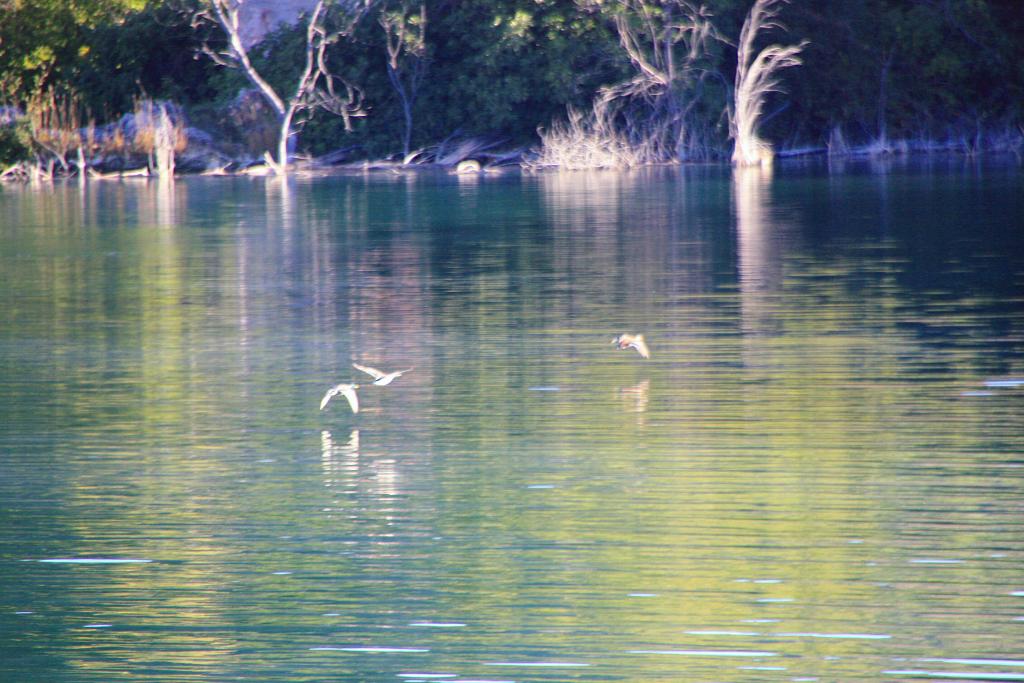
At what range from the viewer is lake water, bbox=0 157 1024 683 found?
454 cm

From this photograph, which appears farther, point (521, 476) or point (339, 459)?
point (339, 459)

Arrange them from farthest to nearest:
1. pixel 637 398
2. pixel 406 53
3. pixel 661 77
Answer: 1. pixel 406 53
2. pixel 661 77
3. pixel 637 398

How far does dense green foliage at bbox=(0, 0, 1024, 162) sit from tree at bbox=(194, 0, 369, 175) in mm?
456

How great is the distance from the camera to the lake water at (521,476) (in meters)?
4.54

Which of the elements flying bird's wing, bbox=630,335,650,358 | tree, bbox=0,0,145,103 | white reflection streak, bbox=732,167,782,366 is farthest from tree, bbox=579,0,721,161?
flying bird's wing, bbox=630,335,650,358

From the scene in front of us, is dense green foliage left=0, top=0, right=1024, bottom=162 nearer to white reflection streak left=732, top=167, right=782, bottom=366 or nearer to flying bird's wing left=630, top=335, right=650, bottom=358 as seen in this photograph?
white reflection streak left=732, top=167, right=782, bottom=366

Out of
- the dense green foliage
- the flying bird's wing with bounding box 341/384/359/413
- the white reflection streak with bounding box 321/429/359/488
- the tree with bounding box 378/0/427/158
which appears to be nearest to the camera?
the white reflection streak with bounding box 321/429/359/488

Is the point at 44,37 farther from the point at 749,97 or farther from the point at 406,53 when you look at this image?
the point at 749,97

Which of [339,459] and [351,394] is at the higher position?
[351,394]

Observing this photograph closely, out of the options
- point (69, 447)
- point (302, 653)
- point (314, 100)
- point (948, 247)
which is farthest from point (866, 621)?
point (314, 100)

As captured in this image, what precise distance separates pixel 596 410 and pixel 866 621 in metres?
3.07

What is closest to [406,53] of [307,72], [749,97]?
[307,72]

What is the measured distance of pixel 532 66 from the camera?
37.5 meters

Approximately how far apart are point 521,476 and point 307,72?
29.9 meters
